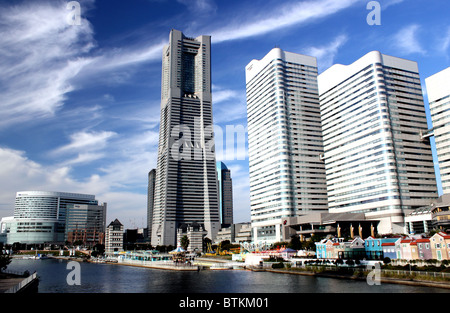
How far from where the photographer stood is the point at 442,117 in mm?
157500

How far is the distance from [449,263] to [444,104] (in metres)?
106

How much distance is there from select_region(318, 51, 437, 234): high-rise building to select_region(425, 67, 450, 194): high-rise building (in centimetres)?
1054

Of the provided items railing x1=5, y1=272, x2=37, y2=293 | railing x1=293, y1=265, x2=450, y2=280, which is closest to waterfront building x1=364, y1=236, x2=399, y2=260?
railing x1=293, y1=265, x2=450, y2=280

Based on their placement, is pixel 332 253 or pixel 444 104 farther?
pixel 444 104

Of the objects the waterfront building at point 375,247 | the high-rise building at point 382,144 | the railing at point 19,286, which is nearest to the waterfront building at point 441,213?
the high-rise building at point 382,144

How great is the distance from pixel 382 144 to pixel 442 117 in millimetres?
28342

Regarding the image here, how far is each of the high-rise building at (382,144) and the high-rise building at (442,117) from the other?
1054 centimetres

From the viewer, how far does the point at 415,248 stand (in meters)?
91.4

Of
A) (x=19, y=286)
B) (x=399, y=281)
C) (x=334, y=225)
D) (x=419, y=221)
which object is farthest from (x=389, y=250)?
(x=19, y=286)

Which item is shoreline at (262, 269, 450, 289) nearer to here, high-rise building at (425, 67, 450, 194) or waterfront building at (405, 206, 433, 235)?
waterfront building at (405, 206, 433, 235)

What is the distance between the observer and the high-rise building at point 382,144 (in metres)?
158

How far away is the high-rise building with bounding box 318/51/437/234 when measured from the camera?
158 meters
